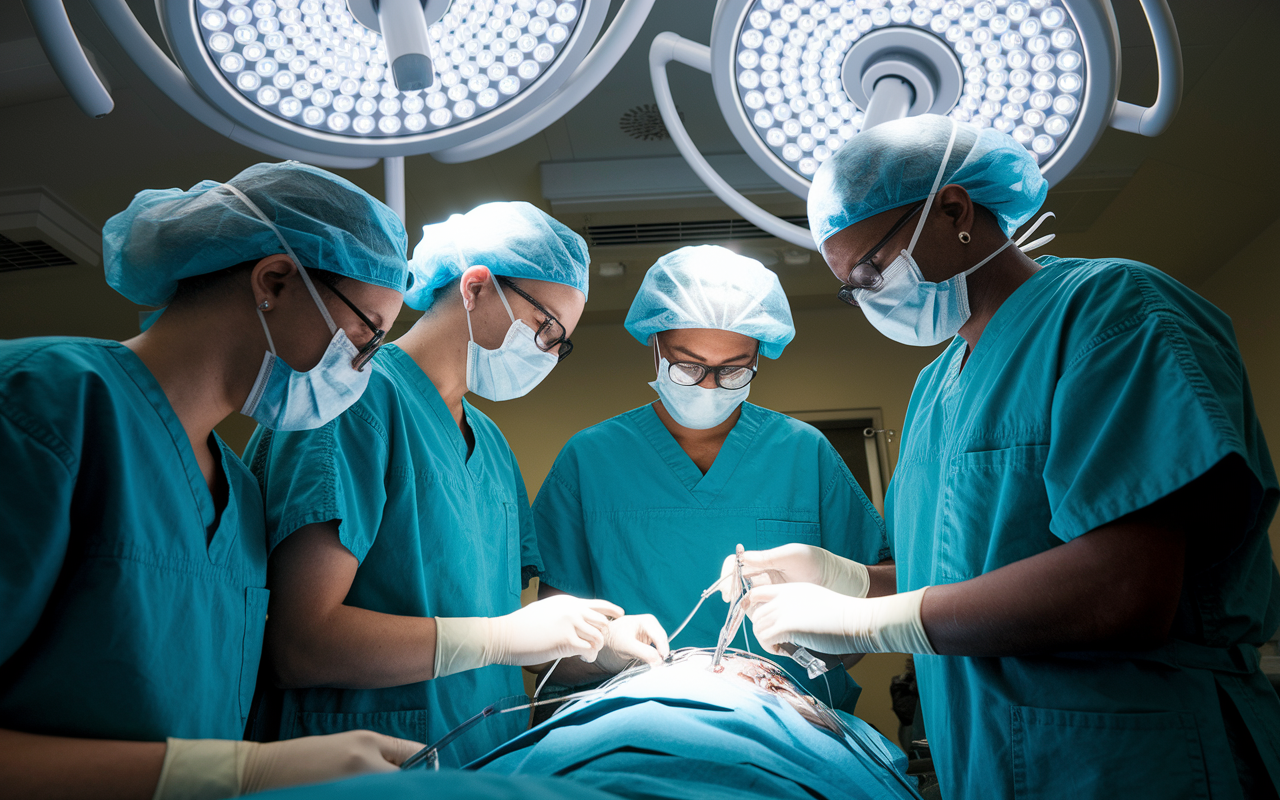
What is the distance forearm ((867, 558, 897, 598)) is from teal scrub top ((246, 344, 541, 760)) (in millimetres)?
746

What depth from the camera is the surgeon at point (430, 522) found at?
120 cm

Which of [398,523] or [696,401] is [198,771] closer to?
[398,523]

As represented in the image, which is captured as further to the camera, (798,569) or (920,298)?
(798,569)

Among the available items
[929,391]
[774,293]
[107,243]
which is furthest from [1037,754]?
[107,243]

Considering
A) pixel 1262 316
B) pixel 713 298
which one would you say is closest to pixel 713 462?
pixel 713 298

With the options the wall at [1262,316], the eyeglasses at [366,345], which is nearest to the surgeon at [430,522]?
the eyeglasses at [366,345]

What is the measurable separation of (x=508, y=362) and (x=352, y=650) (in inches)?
24.7

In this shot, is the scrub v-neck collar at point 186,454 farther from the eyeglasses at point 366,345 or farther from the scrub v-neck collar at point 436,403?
the scrub v-neck collar at point 436,403

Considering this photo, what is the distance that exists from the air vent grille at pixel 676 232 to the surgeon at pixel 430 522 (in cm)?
164

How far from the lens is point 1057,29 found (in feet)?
3.25

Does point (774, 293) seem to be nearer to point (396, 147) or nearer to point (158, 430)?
point (396, 147)

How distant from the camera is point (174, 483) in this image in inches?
41.1

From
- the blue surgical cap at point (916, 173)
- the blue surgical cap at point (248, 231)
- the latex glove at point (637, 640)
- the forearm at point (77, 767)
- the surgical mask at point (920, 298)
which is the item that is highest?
the blue surgical cap at point (916, 173)

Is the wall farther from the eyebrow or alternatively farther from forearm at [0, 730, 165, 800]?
forearm at [0, 730, 165, 800]
